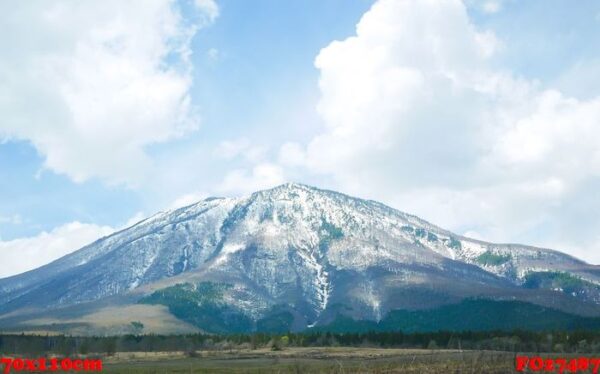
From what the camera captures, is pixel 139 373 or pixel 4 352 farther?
pixel 4 352

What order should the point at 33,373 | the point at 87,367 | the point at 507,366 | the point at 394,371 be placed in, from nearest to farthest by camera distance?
the point at 507,366 → the point at 394,371 → the point at 33,373 → the point at 87,367

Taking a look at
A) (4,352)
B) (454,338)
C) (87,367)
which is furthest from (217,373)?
(4,352)

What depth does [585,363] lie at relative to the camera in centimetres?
6419

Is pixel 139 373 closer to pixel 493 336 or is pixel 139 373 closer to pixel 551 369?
pixel 551 369

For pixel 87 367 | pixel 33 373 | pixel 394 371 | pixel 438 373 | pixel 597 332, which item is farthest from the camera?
pixel 597 332

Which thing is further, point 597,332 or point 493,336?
point 493,336

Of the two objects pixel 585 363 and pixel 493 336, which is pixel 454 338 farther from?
pixel 585 363

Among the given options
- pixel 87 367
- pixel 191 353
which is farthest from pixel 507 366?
pixel 191 353

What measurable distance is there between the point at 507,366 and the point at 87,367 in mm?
78561

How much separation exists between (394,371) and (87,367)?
65525 mm

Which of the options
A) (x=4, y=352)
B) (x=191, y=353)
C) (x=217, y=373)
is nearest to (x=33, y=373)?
(x=217, y=373)

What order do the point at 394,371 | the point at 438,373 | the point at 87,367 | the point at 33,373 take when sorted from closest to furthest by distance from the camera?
the point at 438,373 < the point at 394,371 < the point at 33,373 < the point at 87,367

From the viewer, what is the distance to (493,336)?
19788 cm

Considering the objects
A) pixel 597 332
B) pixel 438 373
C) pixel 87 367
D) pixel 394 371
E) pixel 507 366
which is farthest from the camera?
pixel 597 332
